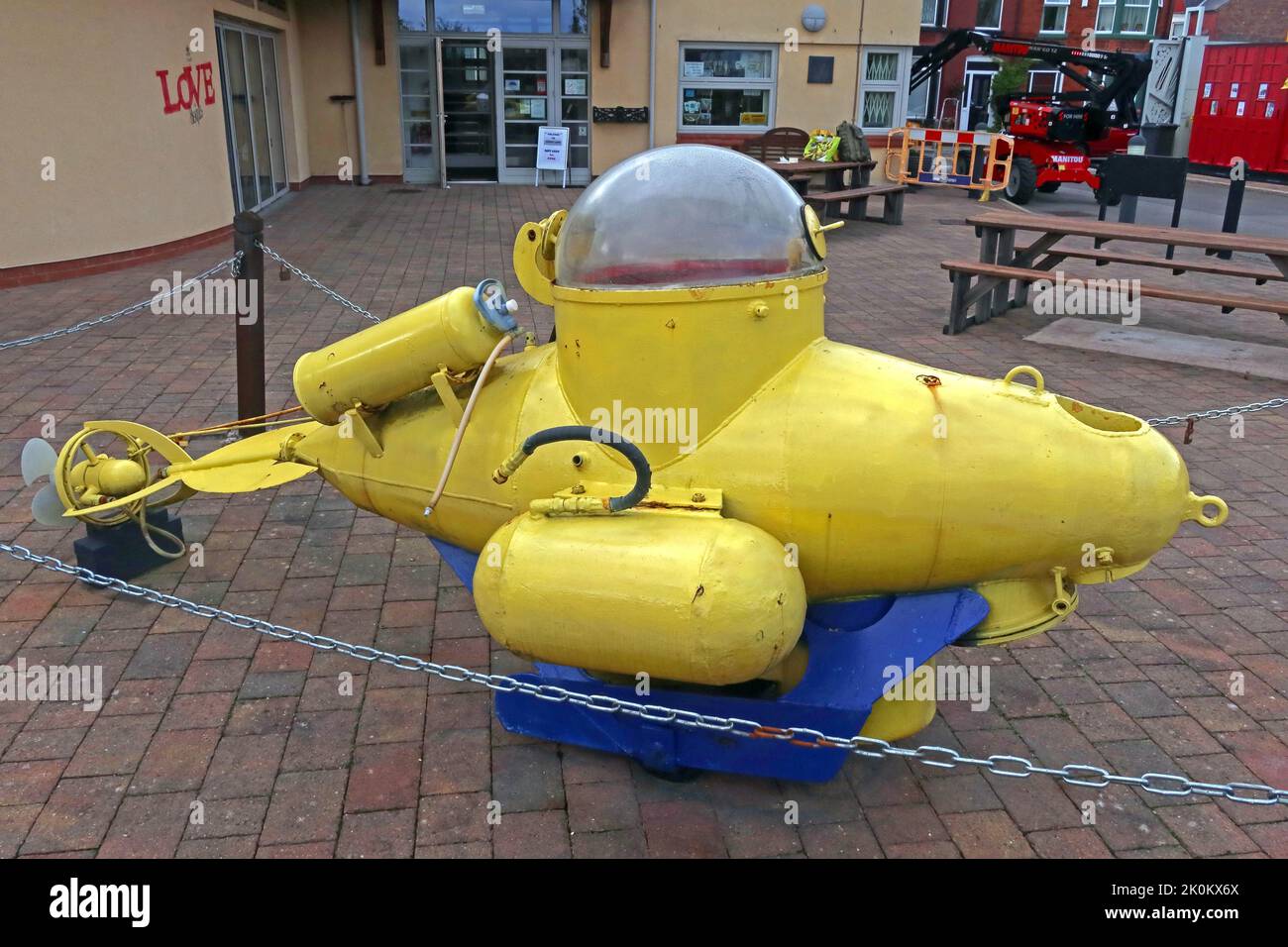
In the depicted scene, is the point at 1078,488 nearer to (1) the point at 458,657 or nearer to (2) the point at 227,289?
(1) the point at 458,657

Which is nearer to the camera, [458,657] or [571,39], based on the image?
[458,657]

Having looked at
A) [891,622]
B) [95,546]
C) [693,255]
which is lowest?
[95,546]

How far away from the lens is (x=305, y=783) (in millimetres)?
3092

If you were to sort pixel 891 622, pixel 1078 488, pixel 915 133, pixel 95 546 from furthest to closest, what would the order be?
pixel 915 133 → pixel 95 546 → pixel 891 622 → pixel 1078 488

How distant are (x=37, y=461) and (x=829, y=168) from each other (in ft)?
37.2

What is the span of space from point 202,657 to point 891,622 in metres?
2.55

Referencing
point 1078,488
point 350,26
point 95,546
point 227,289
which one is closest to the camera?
point 1078,488

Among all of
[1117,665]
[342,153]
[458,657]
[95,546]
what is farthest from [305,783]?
[342,153]

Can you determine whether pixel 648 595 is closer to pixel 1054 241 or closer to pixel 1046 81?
pixel 1054 241

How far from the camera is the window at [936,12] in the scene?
26625mm

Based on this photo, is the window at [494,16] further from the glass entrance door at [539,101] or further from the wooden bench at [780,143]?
the wooden bench at [780,143]

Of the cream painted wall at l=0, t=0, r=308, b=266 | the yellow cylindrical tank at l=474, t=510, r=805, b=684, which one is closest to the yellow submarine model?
the yellow cylindrical tank at l=474, t=510, r=805, b=684

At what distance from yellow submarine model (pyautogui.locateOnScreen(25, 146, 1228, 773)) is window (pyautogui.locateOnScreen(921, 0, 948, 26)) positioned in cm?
2733

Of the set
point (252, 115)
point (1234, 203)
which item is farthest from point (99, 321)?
point (1234, 203)
